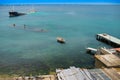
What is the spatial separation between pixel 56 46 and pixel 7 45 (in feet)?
45.9

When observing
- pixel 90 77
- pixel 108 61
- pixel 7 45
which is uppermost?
pixel 90 77

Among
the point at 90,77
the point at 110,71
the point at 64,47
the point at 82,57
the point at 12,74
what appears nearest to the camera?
the point at 90,77

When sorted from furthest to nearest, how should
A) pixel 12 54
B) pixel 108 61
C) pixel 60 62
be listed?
pixel 12 54 → pixel 60 62 → pixel 108 61

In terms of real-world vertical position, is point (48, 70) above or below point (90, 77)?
below

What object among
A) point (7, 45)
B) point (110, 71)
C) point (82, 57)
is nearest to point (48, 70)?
point (82, 57)

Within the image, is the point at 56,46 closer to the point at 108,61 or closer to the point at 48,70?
the point at 48,70

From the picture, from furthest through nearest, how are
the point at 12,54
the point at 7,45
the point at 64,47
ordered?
the point at 7,45, the point at 64,47, the point at 12,54

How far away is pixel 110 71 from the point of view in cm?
2691

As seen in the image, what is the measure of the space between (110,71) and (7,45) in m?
39.2

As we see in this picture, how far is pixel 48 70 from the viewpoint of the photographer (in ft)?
126

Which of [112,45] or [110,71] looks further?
[112,45]

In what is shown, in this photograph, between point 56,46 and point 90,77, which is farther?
point 56,46

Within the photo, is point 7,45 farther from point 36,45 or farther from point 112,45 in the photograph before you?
point 112,45

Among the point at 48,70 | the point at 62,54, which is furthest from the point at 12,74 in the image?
the point at 62,54
